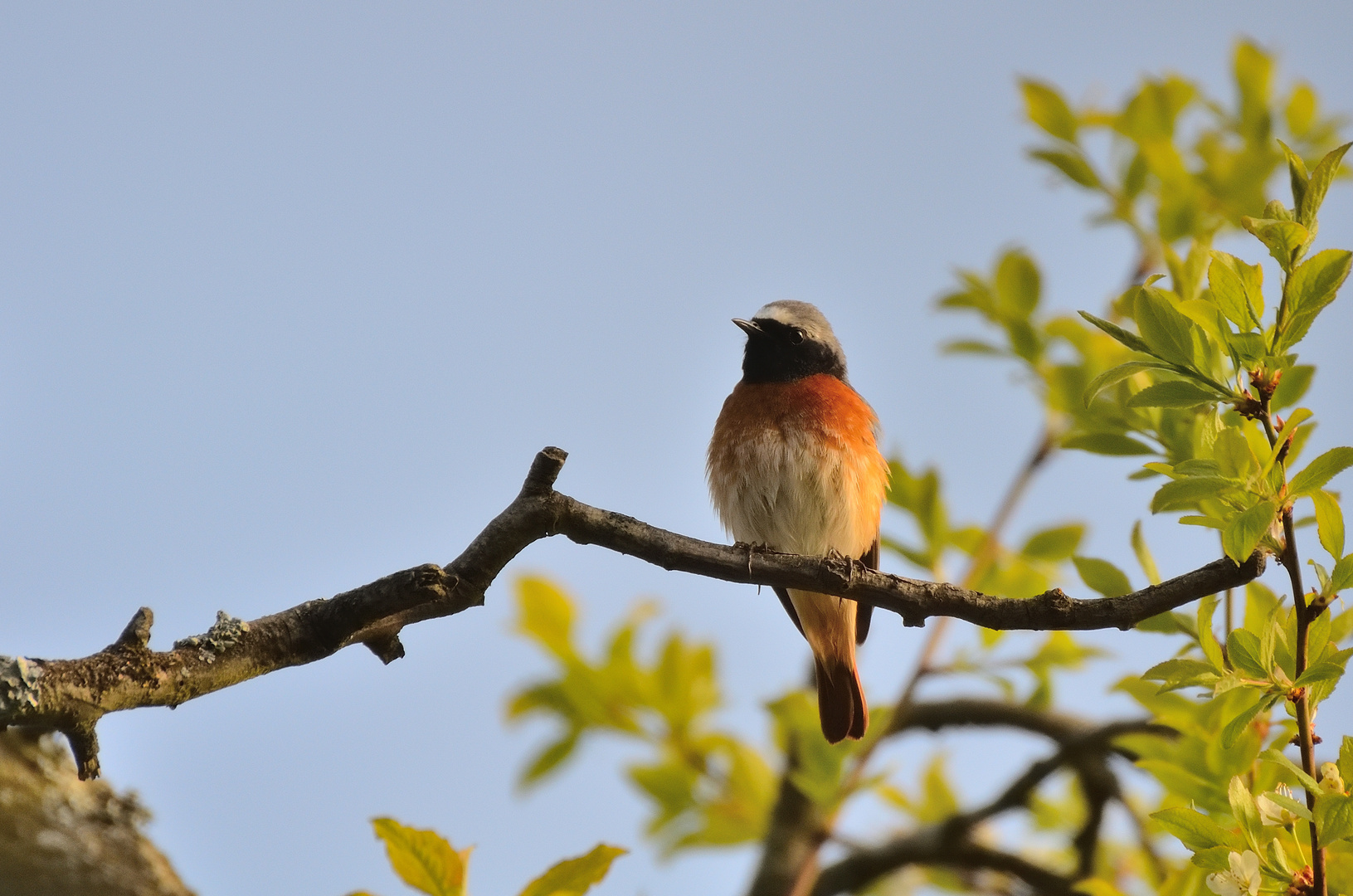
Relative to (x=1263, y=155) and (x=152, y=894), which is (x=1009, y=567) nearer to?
(x=1263, y=155)

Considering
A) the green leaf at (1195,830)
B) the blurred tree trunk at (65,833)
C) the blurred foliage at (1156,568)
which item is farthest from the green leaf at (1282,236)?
the blurred tree trunk at (65,833)

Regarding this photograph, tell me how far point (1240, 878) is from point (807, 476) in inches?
156

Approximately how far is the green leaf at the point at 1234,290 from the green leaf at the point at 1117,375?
184mm

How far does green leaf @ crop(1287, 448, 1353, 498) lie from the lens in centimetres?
243

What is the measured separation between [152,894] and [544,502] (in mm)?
1637

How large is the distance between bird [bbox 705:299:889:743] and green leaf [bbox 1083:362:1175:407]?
3.45 metres

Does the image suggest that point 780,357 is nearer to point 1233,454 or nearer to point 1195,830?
point 1233,454

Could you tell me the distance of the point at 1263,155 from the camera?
5051mm

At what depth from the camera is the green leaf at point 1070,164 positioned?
4656 mm

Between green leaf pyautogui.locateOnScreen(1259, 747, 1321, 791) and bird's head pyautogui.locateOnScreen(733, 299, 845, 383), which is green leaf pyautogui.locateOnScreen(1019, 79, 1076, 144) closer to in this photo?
bird's head pyautogui.locateOnScreen(733, 299, 845, 383)

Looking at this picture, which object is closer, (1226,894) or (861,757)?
(1226,894)

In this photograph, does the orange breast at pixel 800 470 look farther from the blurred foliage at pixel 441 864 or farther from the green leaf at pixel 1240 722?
the blurred foliage at pixel 441 864

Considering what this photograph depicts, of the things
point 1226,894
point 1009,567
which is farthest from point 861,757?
point 1226,894

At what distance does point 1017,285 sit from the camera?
16.0 feet
